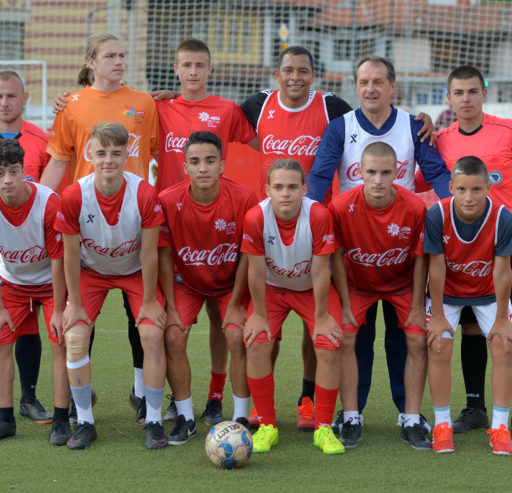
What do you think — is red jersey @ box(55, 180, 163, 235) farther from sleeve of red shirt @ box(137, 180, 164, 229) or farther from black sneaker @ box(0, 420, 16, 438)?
black sneaker @ box(0, 420, 16, 438)

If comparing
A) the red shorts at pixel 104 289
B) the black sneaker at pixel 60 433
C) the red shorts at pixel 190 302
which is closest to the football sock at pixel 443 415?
the red shorts at pixel 190 302

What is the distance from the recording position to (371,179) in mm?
4137

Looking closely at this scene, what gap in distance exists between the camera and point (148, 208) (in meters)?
4.19

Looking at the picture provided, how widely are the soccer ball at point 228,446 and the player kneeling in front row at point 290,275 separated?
325 millimetres

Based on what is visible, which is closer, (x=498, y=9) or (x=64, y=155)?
(x=64, y=155)

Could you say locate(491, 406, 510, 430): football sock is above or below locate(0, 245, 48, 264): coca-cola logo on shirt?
below

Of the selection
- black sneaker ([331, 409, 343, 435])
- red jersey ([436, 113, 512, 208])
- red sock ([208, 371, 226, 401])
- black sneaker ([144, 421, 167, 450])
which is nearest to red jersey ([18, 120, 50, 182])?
red sock ([208, 371, 226, 401])

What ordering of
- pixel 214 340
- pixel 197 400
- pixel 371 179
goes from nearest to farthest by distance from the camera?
pixel 371 179 → pixel 214 340 → pixel 197 400

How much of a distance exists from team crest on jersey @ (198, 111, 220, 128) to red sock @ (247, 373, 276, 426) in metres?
1.67

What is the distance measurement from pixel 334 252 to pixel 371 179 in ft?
1.53

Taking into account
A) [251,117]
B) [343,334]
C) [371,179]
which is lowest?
[343,334]

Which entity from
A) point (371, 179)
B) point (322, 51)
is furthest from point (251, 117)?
point (322, 51)

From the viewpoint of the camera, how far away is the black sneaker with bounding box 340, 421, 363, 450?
4.18 m

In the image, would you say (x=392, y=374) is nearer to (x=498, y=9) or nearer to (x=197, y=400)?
(x=197, y=400)
